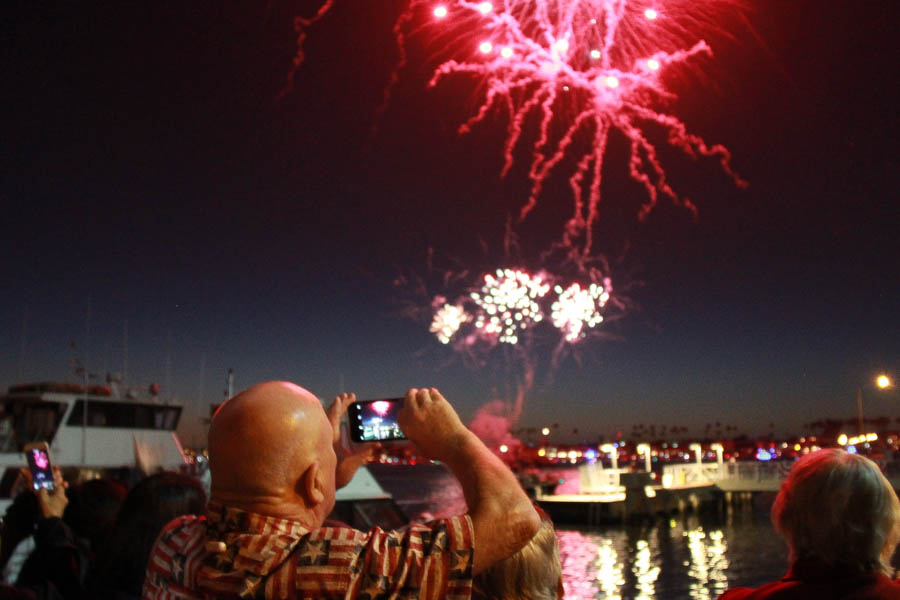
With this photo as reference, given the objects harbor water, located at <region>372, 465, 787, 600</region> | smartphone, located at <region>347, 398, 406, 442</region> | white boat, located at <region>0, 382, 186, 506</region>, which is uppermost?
smartphone, located at <region>347, 398, 406, 442</region>

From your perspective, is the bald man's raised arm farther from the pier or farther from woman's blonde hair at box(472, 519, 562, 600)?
the pier

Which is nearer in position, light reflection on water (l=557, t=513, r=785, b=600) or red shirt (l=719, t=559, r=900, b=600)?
red shirt (l=719, t=559, r=900, b=600)

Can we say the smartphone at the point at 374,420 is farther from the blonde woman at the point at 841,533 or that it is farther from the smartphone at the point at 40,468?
the smartphone at the point at 40,468

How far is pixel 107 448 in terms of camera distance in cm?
3006

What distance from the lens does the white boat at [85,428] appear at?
29.0 meters

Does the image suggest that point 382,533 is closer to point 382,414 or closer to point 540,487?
point 382,414

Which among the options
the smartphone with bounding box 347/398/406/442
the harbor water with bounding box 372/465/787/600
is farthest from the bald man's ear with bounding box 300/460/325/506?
the harbor water with bounding box 372/465/787/600

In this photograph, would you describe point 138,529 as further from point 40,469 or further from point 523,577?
point 523,577

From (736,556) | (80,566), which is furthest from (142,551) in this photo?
(736,556)

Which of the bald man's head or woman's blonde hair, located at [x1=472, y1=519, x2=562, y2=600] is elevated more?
the bald man's head

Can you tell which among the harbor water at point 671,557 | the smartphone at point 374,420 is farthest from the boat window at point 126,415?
the smartphone at point 374,420

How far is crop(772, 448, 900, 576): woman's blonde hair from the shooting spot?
282cm

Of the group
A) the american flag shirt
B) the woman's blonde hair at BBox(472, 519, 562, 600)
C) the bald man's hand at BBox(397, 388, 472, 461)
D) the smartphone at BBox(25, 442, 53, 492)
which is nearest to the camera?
the american flag shirt

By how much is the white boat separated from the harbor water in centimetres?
1372
